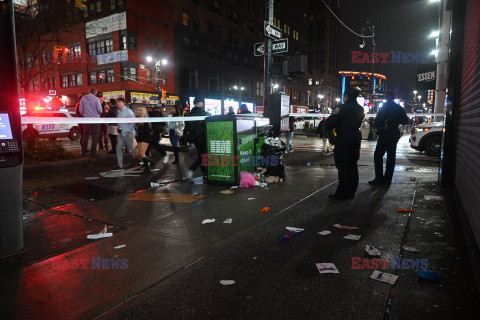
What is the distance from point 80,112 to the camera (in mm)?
10945

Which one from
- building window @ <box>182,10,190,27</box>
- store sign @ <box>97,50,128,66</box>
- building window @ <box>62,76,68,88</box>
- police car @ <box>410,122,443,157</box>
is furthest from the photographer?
building window @ <box>62,76,68,88</box>

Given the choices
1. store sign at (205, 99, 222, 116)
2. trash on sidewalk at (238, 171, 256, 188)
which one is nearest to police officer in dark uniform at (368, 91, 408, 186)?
trash on sidewalk at (238, 171, 256, 188)

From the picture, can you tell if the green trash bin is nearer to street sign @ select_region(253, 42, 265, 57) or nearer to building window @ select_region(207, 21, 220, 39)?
street sign @ select_region(253, 42, 265, 57)

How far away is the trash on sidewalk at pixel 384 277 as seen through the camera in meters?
2.84

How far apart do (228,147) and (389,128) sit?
3408mm

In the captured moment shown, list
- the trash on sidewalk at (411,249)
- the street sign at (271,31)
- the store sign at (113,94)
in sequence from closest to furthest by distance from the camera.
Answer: the trash on sidewalk at (411,249), the street sign at (271,31), the store sign at (113,94)

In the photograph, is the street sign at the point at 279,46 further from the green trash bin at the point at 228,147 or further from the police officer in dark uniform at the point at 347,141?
the police officer in dark uniform at the point at 347,141

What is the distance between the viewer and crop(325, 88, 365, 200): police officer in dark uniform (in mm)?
5629

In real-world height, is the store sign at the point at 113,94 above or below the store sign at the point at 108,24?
below

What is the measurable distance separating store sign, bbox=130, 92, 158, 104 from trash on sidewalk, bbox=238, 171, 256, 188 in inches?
1108

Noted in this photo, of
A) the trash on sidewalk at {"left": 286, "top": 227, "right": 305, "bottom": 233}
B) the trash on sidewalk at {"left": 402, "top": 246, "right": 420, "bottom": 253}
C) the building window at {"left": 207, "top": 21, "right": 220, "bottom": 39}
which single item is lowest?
the trash on sidewalk at {"left": 286, "top": 227, "right": 305, "bottom": 233}

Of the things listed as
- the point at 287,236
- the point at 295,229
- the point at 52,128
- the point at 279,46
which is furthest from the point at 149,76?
the point at 287,236

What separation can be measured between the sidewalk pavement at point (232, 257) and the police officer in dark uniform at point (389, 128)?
2.76 feet

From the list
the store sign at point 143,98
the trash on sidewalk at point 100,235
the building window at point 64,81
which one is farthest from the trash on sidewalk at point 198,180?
the building window at point 64,81
